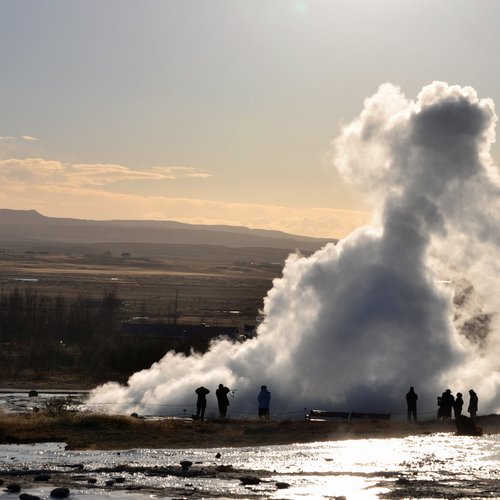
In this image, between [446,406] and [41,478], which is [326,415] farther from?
[41,478]

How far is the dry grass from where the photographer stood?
3444cm

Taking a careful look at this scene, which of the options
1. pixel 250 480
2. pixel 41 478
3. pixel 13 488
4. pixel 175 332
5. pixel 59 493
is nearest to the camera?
pixel 59 493

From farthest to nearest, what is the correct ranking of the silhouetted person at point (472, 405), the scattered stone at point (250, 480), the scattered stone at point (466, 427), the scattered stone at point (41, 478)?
the silhouetted person at point (472, 405)
the scattered stone at point (466, 427)
the scattered stone at point (41, 478)
the scattered stone at point (250, 480)

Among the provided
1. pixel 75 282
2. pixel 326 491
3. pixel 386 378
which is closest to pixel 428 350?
pixel 386 378

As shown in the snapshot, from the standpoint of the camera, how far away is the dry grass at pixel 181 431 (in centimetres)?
3444

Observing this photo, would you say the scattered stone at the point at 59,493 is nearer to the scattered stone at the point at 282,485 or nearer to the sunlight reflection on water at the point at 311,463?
the sunlight reflection on water at the point at 311,463

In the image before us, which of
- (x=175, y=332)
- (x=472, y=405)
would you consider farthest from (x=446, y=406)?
(x=175, y=332)

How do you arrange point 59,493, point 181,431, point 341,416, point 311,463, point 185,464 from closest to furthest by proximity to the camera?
point 59,493 → point 185,464 → point 311,463 → point 181,431 → point 341,416

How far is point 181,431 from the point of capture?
3675 cm

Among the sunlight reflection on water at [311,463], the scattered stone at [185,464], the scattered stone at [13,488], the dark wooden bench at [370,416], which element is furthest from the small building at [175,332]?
the scattered stone at [13,488]

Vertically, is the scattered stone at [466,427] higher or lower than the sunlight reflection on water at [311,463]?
higher

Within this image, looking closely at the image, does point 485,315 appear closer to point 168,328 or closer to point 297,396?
point 297,396

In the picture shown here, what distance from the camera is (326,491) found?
24203 millimetres

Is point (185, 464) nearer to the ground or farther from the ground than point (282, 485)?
farther from the ground
